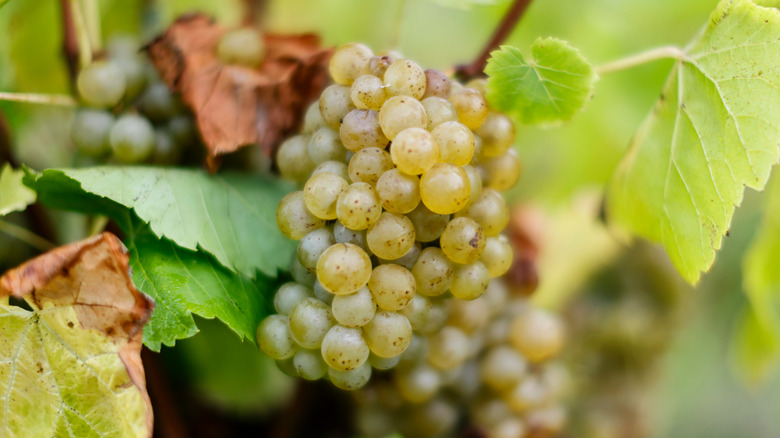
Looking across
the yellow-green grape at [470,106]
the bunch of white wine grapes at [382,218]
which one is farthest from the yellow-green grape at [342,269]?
Answer: the yellow-green grape at [470,106]

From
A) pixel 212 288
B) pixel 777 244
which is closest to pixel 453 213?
pixel 212 288

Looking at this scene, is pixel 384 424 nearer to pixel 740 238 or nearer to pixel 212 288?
pixel 212 288

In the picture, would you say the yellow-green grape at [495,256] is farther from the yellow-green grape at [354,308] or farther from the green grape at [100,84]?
the green grape at [100,84]

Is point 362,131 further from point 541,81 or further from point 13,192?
point 13,192

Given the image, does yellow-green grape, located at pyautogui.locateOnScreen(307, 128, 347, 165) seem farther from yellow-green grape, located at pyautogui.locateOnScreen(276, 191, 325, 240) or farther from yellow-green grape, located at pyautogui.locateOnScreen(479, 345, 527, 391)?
yellow-green grape, located at pyautogui.locateOnScreen(479, 345, 527, 391)

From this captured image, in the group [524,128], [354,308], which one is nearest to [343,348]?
[354,308]

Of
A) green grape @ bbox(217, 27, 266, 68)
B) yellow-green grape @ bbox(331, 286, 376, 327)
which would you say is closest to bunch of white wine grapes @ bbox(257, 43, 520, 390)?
yellow-green grape @ bbox(331, 286, 376, 327)
